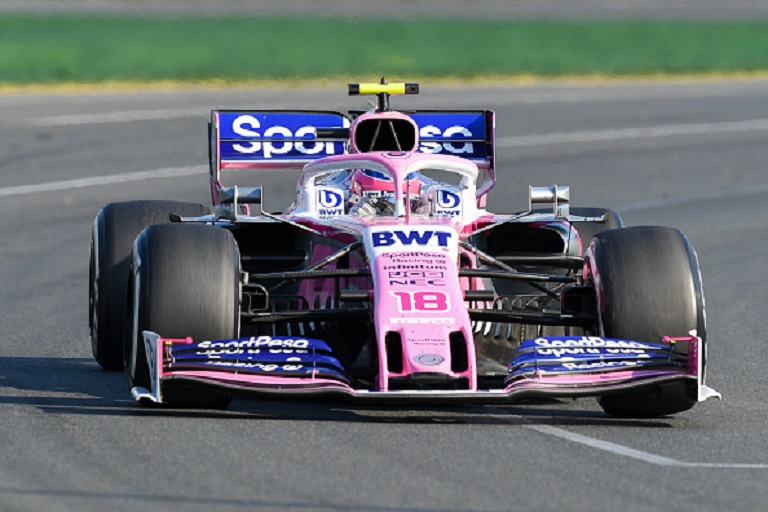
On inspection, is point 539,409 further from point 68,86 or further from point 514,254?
point 68,86

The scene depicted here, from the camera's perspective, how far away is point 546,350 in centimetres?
940

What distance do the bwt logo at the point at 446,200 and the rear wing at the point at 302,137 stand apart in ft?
4.69

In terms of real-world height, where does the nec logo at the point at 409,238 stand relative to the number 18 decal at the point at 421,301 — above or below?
above

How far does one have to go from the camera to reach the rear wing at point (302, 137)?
12781 millimetres

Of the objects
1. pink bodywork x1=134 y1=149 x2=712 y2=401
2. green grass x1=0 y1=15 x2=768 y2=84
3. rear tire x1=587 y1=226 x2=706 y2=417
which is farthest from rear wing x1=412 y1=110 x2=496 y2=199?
green grass x1=0 y1=15 x2=768 y2=84

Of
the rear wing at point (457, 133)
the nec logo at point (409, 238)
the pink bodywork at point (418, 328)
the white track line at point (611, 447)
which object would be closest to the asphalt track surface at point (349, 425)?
the white track line at point (611, 447)

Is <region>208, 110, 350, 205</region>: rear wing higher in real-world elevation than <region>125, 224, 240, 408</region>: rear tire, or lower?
higher

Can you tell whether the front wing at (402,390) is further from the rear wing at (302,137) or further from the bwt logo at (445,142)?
the bwt logo at (445,142)

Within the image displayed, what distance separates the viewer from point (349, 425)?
9.25 meters

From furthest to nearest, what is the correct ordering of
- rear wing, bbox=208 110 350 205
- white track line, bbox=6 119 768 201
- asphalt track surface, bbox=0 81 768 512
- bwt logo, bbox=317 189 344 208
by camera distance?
1. white track line, bbox=6 119 768 201
2. rear wing, bbox=208 110 350 205
3. bwt logo, bbox=317 189 344 208
4. asphalt track surface, bbox=0 81 768 512

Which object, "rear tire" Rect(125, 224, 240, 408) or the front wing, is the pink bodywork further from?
"rear tire" Rect(125, 224, 240, 408)

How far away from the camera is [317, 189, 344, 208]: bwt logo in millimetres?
11328

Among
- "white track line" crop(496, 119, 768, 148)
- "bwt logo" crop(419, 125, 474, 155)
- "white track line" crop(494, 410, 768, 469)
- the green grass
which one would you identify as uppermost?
the green grass

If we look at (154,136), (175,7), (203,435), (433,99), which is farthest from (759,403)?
(175,7)
